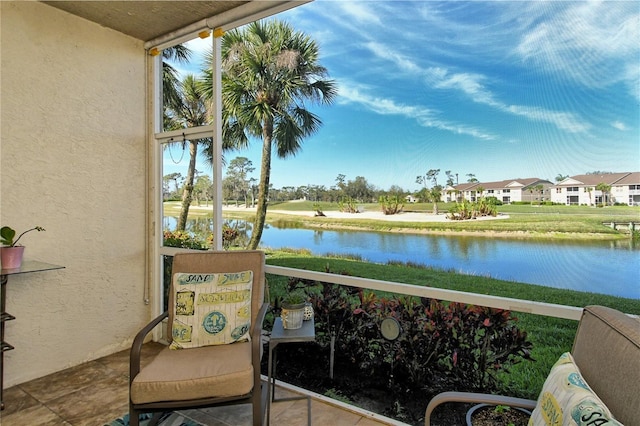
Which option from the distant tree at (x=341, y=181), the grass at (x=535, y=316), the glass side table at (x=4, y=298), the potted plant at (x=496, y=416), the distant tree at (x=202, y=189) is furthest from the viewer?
the distant tree at (x=202, y=189)

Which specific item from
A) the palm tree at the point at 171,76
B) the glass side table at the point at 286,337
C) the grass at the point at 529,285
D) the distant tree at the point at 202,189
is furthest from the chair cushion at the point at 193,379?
the palm tree at the point at 171,76

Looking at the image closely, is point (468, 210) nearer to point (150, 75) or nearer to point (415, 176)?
point (415, 176)

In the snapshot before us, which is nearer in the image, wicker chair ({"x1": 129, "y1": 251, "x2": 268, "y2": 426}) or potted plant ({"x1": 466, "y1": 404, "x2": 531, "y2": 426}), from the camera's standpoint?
potted plant ({"x1": 466, "y1": 404, "x2": 531, "y2": 426})

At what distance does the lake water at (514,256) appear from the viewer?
5.75 ft

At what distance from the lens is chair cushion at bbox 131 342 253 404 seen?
170 centimetres

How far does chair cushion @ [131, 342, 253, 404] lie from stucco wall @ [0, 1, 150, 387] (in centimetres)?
155

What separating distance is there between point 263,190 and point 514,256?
2.30 metres

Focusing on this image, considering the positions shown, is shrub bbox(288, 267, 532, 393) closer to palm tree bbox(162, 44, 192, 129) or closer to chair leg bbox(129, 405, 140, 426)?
chair leg bbox(129, 405, 140, 426)

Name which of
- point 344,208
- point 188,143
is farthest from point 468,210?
point 188,143

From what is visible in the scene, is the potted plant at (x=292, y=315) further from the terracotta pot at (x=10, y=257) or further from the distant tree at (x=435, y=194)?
the terracotta pot at (x=10, y=257)

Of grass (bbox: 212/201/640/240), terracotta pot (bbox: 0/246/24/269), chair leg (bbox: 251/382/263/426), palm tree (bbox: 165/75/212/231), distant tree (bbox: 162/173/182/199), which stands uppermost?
palm tree (bbox: 165/75/212/231)

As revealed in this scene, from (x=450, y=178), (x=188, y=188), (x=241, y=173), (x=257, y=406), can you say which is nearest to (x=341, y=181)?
(x=450, y=178)

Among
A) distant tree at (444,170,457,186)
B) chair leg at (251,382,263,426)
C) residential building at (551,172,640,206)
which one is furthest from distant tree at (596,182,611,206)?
chair leg at (251,382,263,426)

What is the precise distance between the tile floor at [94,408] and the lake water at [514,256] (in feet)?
3.81
